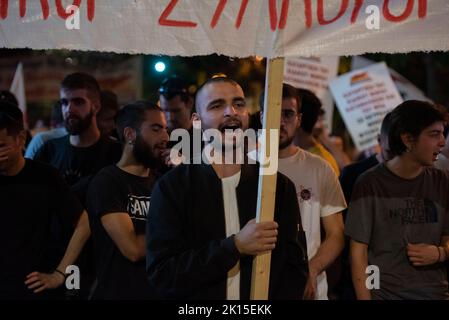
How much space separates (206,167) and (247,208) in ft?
1.02

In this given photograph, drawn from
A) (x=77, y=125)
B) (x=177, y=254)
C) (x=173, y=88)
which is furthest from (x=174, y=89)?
(x=177, y=254)

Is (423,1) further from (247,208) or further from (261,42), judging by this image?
Result: (247,208)

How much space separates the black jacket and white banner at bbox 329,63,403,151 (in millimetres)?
5578

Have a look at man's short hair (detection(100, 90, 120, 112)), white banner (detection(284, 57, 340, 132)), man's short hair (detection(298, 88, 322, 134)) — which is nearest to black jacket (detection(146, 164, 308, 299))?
man's short hair (detection(298, 88, 322, 134))

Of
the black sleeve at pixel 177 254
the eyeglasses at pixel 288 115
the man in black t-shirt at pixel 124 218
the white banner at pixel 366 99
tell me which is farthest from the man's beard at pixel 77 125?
the white banner at pixel 366 99

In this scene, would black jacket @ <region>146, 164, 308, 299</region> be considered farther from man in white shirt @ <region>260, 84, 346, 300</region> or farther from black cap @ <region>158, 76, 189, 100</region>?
black cap @ <region>158, 76, 189, 100</region>

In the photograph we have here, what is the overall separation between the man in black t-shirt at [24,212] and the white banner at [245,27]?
1222 millimetres

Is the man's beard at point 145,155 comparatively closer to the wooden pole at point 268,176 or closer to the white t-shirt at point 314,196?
the white t-shirt at point 314,196

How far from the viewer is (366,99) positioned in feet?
30.9

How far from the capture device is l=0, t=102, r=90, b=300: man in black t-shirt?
15.2 feet

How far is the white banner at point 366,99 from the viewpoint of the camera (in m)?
9.26

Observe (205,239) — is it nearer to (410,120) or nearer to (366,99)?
(410,120)
